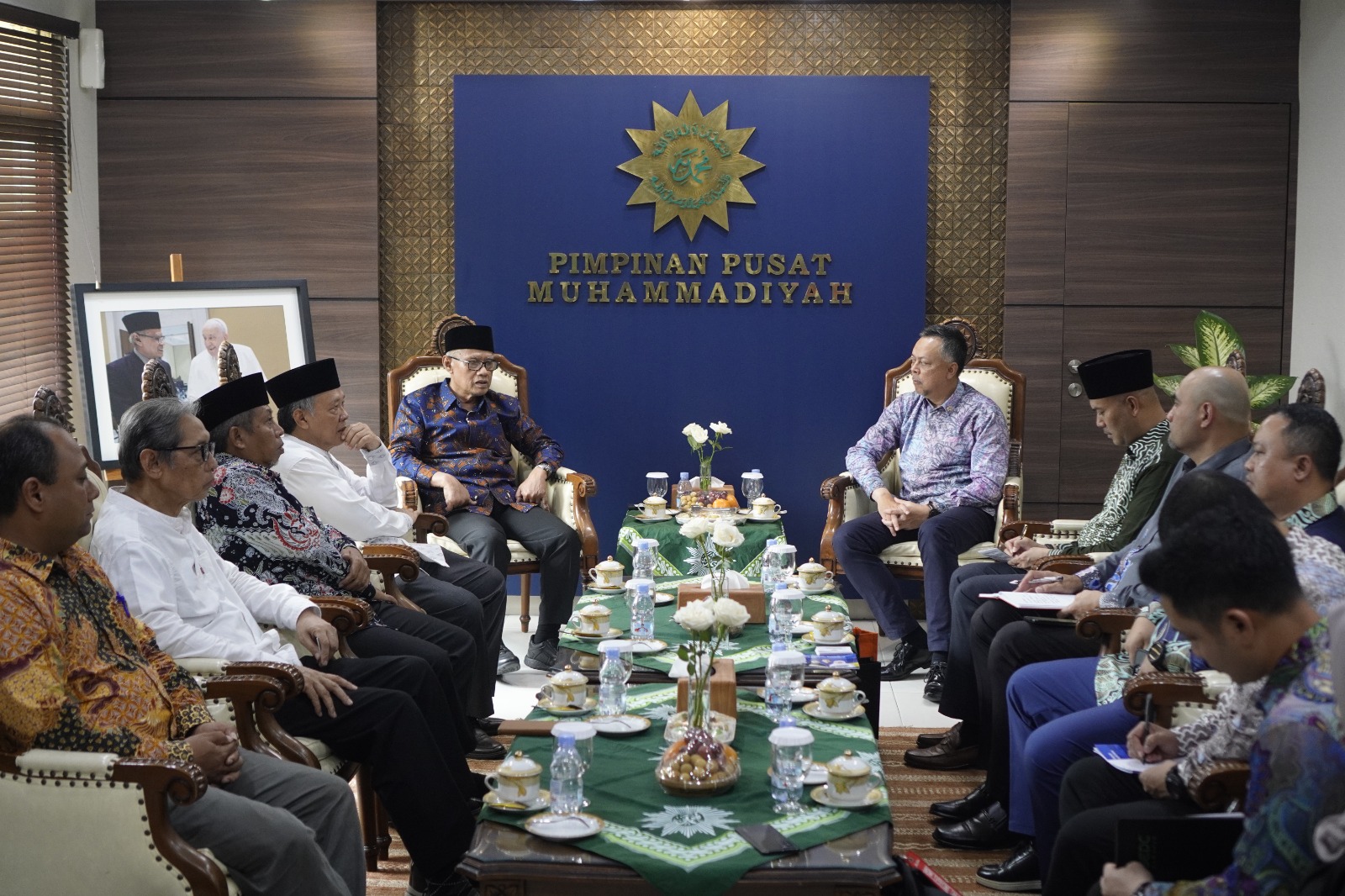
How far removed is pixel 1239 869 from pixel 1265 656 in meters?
0.32

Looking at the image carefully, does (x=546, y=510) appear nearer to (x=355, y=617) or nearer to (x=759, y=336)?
(x=759, y=336)

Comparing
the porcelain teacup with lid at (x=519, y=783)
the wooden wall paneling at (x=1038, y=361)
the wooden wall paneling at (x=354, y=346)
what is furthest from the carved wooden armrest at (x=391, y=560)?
the wooden wall paneling at (x=1038, y=361)

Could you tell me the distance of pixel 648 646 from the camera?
3660 mm

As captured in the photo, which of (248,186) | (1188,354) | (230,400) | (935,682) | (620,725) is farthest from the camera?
(248,186)

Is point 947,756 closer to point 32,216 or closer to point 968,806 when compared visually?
point 968,806

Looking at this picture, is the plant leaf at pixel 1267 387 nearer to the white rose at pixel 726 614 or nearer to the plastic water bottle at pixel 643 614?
the plastic water bottle at pixel 643 614

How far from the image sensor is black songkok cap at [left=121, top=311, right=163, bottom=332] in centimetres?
Answer: 498

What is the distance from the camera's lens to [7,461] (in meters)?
2.47

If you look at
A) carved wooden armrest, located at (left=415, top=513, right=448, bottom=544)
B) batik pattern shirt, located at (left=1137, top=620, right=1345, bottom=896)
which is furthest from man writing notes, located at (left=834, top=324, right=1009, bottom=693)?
batik pattern shirt, located at (left=1137, top=620, right=1345, bottom=896)

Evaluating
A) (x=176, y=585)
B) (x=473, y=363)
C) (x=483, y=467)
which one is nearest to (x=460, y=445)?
(x=483, y=467)

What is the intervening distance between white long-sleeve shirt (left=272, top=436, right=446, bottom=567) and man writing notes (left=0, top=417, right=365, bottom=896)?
147 centimetres

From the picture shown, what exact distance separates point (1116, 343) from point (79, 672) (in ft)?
15.7

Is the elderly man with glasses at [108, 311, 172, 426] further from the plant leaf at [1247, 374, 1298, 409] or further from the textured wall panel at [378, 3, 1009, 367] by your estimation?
the plant leaf at [1247, 374, 1298, 409]

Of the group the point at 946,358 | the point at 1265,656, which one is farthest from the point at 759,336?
the point at 1265,656
